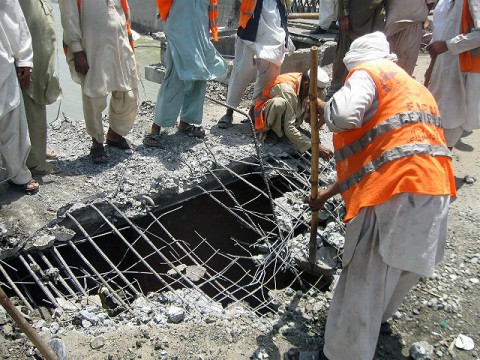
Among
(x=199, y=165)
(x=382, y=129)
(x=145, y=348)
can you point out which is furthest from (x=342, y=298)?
(x=199, y=165)

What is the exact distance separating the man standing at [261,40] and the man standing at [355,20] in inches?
43.3

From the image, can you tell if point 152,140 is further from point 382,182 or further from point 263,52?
point 382,182

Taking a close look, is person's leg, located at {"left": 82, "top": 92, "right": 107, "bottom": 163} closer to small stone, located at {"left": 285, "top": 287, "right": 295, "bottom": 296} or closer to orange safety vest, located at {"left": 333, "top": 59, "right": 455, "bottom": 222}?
small stone, located at {"left": 285, "top": 287, "right": 295, "bottom": 296}

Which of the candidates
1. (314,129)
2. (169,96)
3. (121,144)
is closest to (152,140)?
(121,144)

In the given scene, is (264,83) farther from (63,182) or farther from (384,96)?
(384,96)

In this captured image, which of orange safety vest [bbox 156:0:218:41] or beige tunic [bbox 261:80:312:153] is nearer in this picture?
orange safety vest [bbox 156:0:218:41]

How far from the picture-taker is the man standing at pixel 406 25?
554cm

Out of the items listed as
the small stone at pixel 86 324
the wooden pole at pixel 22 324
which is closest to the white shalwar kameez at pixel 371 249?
the small stone at pixel 86 324

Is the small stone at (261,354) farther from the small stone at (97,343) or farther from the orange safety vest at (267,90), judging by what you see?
the orange safety vest at (267,90)

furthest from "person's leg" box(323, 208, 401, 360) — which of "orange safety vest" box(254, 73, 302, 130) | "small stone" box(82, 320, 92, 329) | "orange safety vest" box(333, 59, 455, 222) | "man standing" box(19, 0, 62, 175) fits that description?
"man standing" box(19, 0, 62, 175)

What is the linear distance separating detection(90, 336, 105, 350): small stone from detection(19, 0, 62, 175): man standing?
6.09ft

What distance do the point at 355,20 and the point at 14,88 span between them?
4177 mm

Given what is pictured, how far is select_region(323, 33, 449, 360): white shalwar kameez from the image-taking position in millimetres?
2457

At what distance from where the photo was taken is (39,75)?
152 inches
